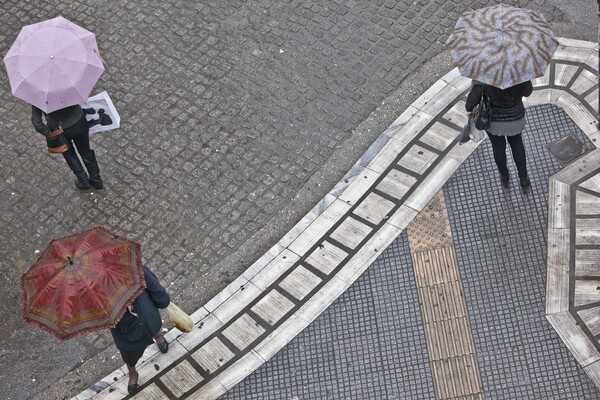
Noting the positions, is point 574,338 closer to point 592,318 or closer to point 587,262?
point 592,318

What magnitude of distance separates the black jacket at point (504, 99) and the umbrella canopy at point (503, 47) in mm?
353

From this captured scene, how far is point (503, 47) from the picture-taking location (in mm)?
7664

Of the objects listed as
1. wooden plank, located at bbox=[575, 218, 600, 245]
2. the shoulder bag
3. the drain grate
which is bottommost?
wooden plank, located at bbox=[575, 218, 600, 245]

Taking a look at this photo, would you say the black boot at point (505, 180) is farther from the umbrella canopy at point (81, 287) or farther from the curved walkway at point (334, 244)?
the umbrella canopy at point (81, 287)

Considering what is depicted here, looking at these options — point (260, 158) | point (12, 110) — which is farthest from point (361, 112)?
point (12, 110)

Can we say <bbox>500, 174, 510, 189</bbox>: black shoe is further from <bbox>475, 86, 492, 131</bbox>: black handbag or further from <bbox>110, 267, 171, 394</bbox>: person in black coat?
<bbox>110, 267, 171, 394</bbox>: person in black coat

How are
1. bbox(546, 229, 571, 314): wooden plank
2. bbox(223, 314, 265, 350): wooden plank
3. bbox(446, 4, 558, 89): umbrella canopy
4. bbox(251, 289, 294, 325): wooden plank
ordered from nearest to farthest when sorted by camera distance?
bbox(446, 4, 558, 89): umbrella canopy
bbox(546, 229, 571, 314): wooden plank
bbox(223, 314, 265, 350): wooden plank
bbox(251, 289, 294, 325): wooden plank

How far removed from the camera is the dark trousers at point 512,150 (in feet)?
28.2

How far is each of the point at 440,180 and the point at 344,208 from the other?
3.52 feet

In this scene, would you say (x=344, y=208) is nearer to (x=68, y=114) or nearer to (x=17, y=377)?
(x=68, y=114)

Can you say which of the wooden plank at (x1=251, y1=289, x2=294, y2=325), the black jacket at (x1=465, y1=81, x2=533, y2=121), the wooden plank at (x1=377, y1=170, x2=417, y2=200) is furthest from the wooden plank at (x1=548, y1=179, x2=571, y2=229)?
the wooden plank at (x1=251, y1=289, x2=294, y2=325)

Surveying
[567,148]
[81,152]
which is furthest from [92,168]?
[567,148]

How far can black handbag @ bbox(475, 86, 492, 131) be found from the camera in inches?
321

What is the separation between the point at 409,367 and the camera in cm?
816
